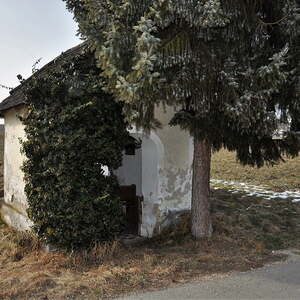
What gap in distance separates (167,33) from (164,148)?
272 centimetres

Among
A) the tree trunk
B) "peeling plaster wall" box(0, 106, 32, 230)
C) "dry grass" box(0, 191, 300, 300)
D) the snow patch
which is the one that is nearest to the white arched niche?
"dry grass" box(0, 191, 300, 300)

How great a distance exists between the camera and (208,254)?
6.03 m

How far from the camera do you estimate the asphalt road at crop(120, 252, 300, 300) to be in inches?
178

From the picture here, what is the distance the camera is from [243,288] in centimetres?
474

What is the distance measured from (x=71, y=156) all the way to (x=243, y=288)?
3446mm

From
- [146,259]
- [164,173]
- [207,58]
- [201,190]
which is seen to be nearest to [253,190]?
[164,173]

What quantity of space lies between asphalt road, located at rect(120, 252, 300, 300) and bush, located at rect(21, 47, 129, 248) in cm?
194

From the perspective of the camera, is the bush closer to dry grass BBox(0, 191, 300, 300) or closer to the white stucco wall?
dry grass BBox(0, 191, 300, 300)

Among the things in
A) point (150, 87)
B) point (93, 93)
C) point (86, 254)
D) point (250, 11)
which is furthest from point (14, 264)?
point (250, 11)

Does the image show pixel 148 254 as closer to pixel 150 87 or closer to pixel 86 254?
pixel 86 254

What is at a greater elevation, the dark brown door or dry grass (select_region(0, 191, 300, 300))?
the dark brown door

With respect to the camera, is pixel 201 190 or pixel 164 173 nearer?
pixel 201 190

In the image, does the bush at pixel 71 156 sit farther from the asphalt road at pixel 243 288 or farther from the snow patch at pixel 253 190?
the snow patch at pixel 253 190

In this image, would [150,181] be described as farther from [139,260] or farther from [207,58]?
[207,58]
